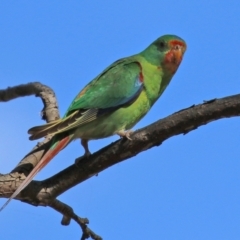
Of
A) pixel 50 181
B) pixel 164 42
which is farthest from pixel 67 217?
pixel 164 42

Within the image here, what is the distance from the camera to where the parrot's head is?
556 cm

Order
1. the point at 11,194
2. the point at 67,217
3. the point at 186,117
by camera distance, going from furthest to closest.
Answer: the point at 67,217, the point at 11,194, the point at 186,117

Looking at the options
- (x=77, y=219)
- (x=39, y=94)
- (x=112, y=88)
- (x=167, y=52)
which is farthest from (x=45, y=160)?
(x=167, y=52)

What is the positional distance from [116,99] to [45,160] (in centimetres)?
108

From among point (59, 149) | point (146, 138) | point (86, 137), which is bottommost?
point (146, 138)

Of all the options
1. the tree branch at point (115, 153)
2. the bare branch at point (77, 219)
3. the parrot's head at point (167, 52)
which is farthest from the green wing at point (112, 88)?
the bare branch at point (77, 219)

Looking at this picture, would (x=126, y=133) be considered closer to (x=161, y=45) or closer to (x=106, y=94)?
(x=106, y=94)

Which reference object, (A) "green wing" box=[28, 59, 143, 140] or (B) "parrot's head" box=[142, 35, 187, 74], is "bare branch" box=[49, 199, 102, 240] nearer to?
(A) "green wing" box=[28, 59, 143, 140]

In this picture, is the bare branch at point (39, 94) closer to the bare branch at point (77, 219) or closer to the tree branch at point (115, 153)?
the tree branch at point (115, 153)

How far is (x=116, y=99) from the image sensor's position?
5.03 m

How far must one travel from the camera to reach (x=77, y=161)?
13.6ft

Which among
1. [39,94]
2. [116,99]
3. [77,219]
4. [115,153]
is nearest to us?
[115,153]

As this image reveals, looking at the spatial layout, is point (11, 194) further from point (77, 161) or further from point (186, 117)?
point (186, 117)

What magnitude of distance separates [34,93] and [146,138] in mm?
2347
